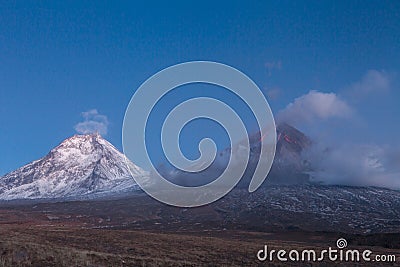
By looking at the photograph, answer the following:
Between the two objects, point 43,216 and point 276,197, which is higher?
point 276,197

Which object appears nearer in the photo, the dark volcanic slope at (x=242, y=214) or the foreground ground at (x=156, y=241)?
the foreground ground at (x=156, y=241)

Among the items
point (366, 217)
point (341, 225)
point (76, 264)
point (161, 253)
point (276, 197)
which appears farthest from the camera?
point (276, 197)

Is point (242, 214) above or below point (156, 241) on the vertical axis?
above

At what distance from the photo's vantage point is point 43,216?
5714 inches

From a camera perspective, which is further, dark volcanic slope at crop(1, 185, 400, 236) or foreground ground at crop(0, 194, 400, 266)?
dark volcanic slope at crop(1, 185, 400, 236)

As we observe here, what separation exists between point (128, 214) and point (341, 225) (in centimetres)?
7333

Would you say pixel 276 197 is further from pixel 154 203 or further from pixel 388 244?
pixel 388 244

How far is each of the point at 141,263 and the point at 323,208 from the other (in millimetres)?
169570

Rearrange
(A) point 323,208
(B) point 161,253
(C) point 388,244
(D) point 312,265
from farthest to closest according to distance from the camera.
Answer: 1. (A) point 323,208
2. (C) point 388,244
3. (B) point 161,253
4. (D) point 312,265

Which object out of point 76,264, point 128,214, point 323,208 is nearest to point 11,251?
point 76,264

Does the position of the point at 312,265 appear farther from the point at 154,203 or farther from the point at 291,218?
the point at 154,203

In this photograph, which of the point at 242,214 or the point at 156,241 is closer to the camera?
the point at 156,241

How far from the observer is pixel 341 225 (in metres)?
137

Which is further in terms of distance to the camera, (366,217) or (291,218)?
(366,217)
